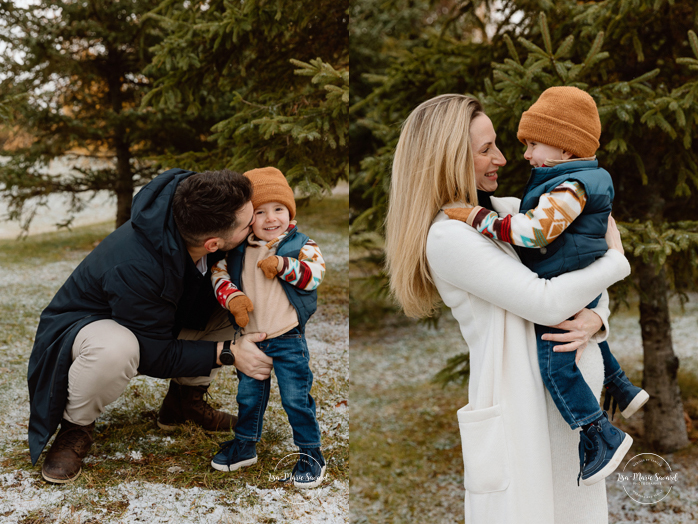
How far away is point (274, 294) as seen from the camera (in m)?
1.96

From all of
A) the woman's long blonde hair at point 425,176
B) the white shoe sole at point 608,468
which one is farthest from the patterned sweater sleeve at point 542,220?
the white shoe sole at point 608,468

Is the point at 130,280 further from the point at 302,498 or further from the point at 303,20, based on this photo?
the point at 303,20

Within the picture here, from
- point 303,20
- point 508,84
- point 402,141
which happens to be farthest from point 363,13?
point 402,141

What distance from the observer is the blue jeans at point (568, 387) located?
1.53 meters

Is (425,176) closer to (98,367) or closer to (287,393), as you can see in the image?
(287,393)

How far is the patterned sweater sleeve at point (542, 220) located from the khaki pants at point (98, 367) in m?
1.28

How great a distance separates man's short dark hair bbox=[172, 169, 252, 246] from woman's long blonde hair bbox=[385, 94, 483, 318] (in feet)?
1.84

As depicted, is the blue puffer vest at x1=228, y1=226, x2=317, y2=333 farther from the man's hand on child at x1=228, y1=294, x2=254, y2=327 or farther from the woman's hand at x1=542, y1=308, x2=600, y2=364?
the woman's hand at x1=542, y1=308, x2=600, y2=364

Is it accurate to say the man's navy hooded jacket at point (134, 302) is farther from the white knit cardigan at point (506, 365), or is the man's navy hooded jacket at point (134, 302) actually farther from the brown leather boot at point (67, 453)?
the white knit cardigan at point (506, 365)

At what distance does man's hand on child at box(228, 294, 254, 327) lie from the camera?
191cm

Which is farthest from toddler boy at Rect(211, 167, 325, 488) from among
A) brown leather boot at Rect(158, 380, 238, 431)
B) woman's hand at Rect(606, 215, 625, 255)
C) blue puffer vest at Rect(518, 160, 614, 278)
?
woman's hand at Rect(606, 215, 625, 255)

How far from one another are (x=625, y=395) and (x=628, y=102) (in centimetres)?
138

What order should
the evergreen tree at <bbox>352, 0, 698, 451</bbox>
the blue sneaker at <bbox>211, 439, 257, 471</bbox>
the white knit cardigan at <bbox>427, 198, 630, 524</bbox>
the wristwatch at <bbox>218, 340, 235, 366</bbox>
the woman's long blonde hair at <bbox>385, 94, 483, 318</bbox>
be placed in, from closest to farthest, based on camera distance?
the white knit cardigan at <bbox>427, 198, 630, 524</bbox> → the woman's long blonde hair at <bbox>385, 94, 483, 318</bbox> → the wristwatch at <bbox>218, 340, 235, 366</bbox> → the blue sneaker at <bbox>211, 439, 257, 471</bbox> → the evergreen tree at <bbox>352, 0, 698, 451</bbox>

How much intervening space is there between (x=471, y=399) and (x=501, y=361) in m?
0.17
